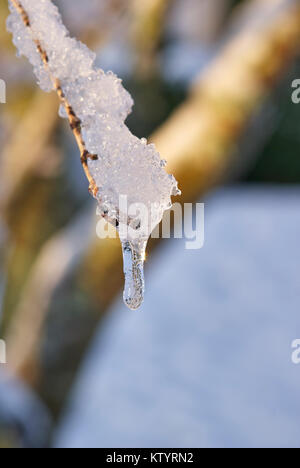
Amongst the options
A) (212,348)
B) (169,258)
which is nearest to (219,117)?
(212,348)

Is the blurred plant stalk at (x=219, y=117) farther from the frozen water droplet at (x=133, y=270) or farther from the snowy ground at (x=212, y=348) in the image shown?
the snowy ground at (x=212, y=348)

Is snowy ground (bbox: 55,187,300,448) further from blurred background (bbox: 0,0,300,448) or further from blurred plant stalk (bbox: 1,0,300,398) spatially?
blurred plant stalk (bbox: 1,0,300,398)

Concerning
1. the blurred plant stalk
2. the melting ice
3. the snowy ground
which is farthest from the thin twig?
the snowy ground

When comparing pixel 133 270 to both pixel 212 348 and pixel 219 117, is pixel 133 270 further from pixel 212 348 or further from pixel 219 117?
pixel 212 348

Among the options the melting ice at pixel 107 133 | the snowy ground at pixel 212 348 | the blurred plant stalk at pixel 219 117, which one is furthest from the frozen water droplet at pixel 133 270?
the snowy ground at pixel 212 348
